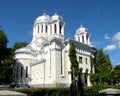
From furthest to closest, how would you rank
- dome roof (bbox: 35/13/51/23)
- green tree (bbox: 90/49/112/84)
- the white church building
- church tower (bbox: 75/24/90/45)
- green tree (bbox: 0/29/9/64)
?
church tower (bbox: 75/24/90/45) → dome roof (bbox: 35/13/51/23) → green tree (bbox: 90/49/112/84) → the white church building → green tree (bbox: 0/29/9/64)

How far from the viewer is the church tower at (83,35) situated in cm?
5322

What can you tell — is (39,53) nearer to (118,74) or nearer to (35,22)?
(35,22)

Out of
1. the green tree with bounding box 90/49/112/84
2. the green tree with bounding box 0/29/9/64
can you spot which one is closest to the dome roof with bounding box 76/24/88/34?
the green tree with bounding box 90/49/112/84

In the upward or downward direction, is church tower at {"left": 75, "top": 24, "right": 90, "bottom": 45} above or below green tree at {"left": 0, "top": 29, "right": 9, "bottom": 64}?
above

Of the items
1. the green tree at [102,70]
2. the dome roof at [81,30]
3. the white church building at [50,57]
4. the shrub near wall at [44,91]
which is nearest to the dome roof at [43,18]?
the white church building at [50,57]

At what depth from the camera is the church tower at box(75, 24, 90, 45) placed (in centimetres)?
5322

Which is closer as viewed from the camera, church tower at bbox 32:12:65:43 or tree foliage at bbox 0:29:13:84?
tree foliage at bbox 0:29:13:84

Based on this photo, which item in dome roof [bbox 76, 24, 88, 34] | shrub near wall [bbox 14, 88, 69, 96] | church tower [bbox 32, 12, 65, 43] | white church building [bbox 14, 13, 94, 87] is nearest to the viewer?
shrub near wall [bbox 14, 88, 69, 96]

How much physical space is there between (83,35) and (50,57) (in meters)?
13.0

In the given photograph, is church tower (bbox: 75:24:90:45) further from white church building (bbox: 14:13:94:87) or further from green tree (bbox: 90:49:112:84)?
green tree (bbox: 90:49:112:84)

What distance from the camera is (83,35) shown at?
53.6 meters

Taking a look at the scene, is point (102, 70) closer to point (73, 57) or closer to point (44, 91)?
point (73, 57)

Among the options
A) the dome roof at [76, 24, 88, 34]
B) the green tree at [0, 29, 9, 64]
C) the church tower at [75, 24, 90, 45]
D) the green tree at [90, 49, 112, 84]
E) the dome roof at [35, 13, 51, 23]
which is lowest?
the green tree at [90, 49, 112, 84]

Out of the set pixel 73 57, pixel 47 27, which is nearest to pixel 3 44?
pixel 47 27
